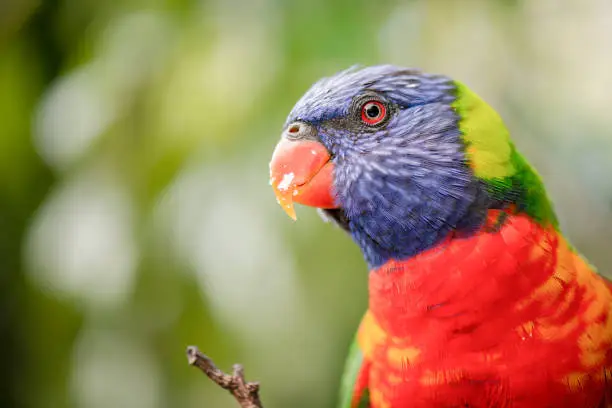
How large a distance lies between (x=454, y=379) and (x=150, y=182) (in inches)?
64.7

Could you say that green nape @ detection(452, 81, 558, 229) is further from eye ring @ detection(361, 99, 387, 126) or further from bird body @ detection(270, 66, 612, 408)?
eye ring @ detection(361, 99, 387, 126)

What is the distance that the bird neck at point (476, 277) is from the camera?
3.54 ft

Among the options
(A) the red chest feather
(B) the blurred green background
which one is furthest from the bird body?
(B) the blurred green background

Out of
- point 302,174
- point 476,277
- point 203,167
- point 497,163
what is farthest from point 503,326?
point 203,167

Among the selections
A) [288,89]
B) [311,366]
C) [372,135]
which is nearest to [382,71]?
[372,135]

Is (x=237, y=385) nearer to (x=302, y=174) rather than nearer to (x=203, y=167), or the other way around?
(x=302, y=174)

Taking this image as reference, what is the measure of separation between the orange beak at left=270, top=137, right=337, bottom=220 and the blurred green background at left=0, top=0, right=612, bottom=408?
95cm

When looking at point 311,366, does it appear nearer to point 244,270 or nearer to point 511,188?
point 244,270

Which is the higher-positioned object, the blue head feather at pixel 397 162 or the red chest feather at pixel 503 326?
the blue head feather at pixel 397 162

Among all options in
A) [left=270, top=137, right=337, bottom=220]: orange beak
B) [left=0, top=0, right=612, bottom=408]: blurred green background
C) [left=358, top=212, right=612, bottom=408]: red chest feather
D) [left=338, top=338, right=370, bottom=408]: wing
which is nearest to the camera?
[left=358, top=212, right=612, bottom=408]: red chest feather

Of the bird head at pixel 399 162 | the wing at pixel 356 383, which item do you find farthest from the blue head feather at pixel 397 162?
the wing at pixel 356 383

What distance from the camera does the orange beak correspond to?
1.20m

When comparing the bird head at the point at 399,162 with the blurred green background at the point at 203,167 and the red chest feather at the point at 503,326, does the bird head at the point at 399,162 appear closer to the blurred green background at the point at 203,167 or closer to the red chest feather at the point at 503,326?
the red chest feather at the point at 503,326

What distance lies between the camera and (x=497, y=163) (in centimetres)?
115
